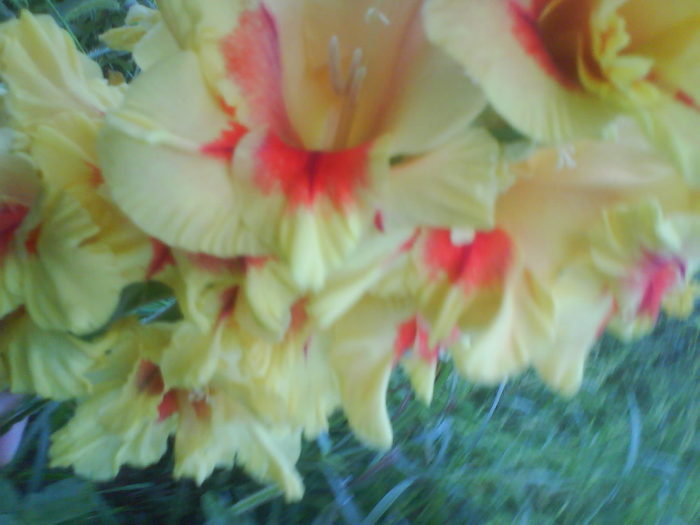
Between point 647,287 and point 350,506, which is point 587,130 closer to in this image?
point 647,287

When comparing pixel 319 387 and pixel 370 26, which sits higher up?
pixel 370 26

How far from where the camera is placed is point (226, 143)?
0.27 m

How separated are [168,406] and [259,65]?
8.2 inches

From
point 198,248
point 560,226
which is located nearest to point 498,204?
point 560,226

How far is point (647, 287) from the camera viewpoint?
1.02ft

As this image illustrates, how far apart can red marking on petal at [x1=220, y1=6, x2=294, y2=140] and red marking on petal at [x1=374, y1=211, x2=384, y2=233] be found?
6 cm

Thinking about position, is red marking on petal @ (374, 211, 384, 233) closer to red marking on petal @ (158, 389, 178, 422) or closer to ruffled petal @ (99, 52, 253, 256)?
ruffled petal @ (99, 52, 253, 256)

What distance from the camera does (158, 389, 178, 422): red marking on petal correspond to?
405 millimetres

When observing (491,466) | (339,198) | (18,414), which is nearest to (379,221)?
(339,198)

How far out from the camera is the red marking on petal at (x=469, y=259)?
0.94 ft

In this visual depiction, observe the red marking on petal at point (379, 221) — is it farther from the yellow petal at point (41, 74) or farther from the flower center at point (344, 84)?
the yellow petal at point (41, 74)

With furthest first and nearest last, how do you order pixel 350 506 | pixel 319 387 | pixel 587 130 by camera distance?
pixel 350 506 < pixel 319 387 < pixel 587 130

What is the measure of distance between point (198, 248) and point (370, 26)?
0.12 meters

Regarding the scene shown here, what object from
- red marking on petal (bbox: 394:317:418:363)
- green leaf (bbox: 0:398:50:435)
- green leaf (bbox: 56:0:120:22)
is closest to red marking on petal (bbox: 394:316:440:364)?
red marking on petal (bbox: 394:317:418:363)
